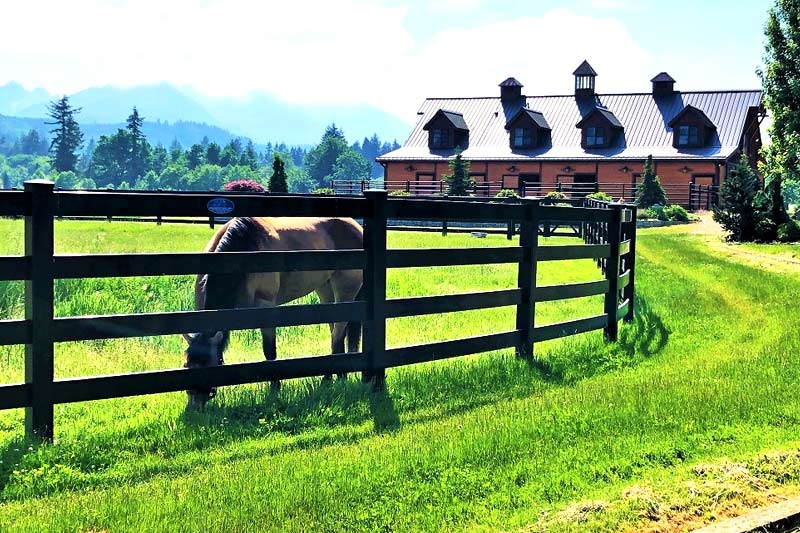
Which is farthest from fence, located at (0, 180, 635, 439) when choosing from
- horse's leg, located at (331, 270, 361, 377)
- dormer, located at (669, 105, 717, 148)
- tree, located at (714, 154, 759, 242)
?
dormer, located at (669, 105, 717, 148)

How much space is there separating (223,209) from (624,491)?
3674 mm

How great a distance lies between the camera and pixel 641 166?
2213 inches

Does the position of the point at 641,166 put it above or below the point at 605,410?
above

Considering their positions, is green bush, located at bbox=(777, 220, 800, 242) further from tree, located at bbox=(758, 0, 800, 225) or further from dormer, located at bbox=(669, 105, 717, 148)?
dormer, located at bbox=(669, 105, 717, 148)

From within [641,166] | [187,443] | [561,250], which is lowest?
[187,443]

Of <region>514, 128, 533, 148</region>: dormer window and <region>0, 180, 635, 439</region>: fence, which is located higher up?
<region>514, 128, 533, 148</region>: dormer window

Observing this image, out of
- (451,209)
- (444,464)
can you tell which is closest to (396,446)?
(444,464)

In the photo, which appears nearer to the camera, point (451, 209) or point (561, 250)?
point (451, 209)

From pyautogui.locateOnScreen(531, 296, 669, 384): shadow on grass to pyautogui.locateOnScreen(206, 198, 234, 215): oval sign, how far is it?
376 cm

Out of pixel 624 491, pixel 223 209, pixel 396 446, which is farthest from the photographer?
pixel 223 209

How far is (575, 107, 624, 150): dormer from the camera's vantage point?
58.6 m

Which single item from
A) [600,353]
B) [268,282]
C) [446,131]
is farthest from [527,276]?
[446,131]

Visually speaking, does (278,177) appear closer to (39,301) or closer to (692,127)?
(692,127)

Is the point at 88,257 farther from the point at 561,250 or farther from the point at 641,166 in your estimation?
the point at 641,166
